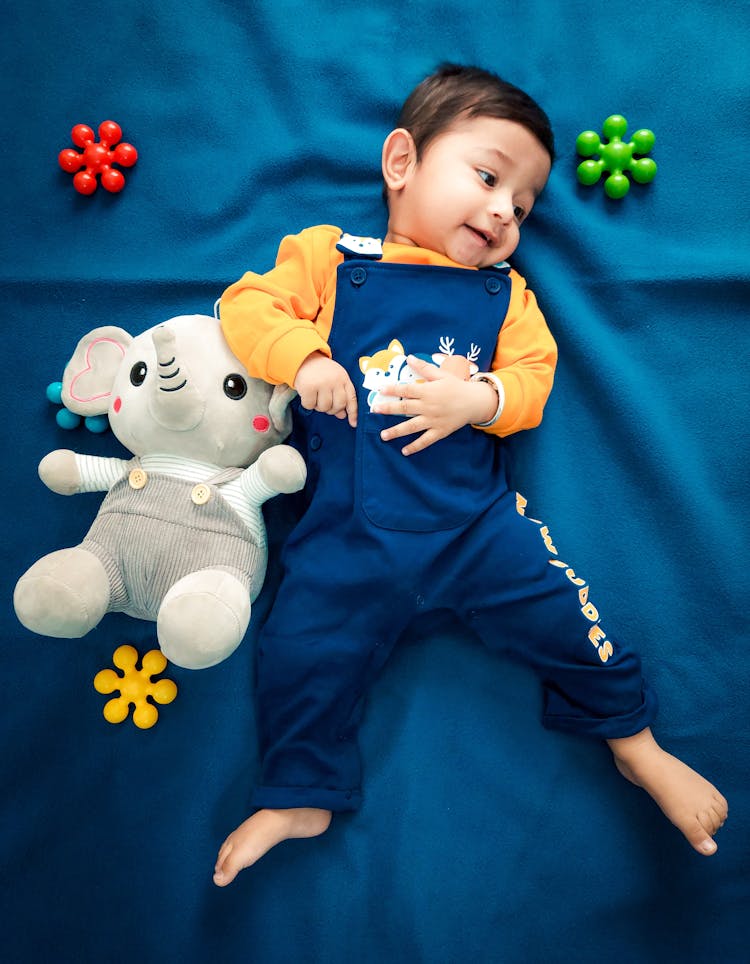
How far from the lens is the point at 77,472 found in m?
A: 1.01

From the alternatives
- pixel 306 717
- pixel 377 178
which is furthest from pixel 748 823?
pixel 377 178

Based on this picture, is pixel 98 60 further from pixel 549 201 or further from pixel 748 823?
pixel 748 823

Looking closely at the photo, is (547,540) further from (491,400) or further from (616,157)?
(616,157)

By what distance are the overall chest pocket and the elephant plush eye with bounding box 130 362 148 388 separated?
0.29m

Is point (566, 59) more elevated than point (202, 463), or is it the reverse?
point (566, 59)

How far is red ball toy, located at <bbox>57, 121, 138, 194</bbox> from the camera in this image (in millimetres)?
1189

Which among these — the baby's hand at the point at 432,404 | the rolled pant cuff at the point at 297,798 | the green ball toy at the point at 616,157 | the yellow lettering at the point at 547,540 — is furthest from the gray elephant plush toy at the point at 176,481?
the green ball toy at the point at 616,157

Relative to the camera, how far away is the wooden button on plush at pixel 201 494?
3.16ft

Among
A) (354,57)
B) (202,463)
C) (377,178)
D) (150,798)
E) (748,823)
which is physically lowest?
(150,798)

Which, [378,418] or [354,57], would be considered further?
[354,57]

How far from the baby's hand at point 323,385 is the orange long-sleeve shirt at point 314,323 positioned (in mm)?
14

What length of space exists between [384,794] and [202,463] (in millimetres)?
537

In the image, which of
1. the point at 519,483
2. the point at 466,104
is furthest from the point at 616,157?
the point at 519,483

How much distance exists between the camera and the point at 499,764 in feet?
3.51
